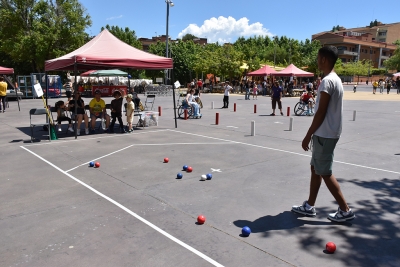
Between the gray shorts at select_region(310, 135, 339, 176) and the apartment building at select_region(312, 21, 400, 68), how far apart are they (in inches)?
3674

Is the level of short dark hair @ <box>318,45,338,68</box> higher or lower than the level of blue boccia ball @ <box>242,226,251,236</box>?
higher

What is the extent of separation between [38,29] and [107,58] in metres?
27.5

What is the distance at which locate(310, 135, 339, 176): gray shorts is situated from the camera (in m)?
4.30

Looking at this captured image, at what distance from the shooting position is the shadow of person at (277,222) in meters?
4.46

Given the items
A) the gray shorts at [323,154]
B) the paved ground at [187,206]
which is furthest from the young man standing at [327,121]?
the paved ground at [187,206]

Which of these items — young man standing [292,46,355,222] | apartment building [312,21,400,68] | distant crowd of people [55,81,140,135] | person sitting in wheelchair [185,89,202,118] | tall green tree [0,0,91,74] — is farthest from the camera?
apartment building [312,21,400,68]

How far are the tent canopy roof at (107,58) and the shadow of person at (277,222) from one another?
325 inches

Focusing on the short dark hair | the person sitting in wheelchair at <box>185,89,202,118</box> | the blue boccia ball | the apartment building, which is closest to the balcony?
the apartment building

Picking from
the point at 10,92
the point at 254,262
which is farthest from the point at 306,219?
the point at 10,92

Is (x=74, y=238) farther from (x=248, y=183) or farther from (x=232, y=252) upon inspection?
(x=248, y=183)

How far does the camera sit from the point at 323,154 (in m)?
4.32

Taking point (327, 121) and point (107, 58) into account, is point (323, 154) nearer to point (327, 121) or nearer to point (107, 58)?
point (327, 121)

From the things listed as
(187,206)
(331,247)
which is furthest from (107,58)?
(331,247)

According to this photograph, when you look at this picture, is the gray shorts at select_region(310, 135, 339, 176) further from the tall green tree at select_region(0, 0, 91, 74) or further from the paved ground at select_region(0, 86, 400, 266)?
the tall green tree at select_region(0, 0, 91, 74)
